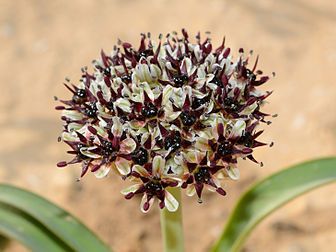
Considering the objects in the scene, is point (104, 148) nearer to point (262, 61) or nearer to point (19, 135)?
point (19, 135)

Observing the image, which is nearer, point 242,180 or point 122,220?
point 122,220

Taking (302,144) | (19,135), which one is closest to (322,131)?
(302,144)

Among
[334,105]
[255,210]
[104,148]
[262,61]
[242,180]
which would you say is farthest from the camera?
[262,61]

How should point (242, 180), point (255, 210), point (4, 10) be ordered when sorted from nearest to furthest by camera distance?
point (255, 210)
point (242, 180)
point (4, 10)

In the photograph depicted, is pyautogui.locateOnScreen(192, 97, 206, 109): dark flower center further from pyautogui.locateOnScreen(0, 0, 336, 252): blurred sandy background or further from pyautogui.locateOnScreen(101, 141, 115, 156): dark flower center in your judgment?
pyautogui.locateOnScreen(0, 0, 336, 252): blurred sandy background

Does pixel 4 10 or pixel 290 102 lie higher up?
pixel 4 10

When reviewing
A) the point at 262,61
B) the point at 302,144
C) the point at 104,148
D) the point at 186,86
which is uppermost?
the point at 262,61

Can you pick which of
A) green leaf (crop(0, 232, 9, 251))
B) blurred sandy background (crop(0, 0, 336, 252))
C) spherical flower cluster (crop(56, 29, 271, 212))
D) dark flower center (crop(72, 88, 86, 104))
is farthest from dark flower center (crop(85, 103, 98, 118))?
blurred sandy background (crop(0, 0, 336, 252))
